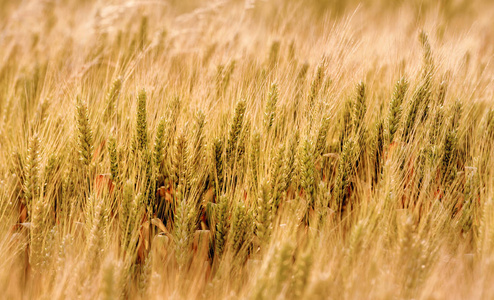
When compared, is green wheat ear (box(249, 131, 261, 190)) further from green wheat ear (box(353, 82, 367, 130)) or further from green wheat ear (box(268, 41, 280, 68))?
green wheat ear (box(268, 41, 280, 68))

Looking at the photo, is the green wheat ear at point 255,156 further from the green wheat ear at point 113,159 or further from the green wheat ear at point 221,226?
the green wheat ear at point 113,159

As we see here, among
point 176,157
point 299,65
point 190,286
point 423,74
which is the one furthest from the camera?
point 299,65

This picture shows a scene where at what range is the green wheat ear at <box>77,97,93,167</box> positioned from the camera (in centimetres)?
171

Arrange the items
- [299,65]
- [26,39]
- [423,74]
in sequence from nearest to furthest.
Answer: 1. [423,74]
2. [299,65]
3. [26,39]

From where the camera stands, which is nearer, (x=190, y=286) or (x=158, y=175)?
(x=190, y=286)

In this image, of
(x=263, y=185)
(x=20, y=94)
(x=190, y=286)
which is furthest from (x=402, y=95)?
(x=20, y=94)

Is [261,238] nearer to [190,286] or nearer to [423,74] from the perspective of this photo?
[190,286]

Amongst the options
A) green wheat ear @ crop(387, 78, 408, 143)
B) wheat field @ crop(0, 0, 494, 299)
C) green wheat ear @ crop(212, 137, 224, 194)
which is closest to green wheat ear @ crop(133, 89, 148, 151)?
wheat field @ crop(0, 0, 494, 299)

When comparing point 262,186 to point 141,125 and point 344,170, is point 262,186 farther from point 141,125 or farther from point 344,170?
point 141,125

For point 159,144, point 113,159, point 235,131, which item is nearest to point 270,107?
point 235,131

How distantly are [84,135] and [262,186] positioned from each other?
A: 2.27 feet

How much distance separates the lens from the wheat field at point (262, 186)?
55.8 inches

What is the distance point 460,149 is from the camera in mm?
2037

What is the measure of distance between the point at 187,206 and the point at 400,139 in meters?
0.85
